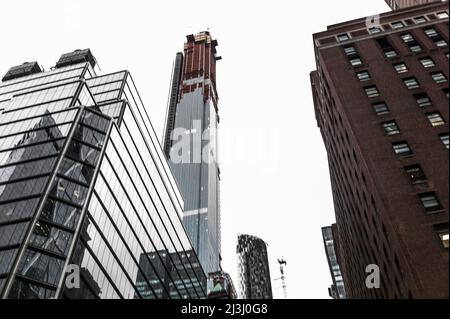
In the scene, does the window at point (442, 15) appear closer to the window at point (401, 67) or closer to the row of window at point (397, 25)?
the row of window at point (397, 25)

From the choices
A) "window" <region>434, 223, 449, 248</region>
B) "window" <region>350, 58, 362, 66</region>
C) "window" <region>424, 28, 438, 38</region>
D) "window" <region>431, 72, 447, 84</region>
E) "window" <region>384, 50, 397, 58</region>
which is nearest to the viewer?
"window" <region>434, 223, 449, 248</region>

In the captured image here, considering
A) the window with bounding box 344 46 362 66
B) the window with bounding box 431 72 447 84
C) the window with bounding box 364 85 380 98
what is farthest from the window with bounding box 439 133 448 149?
the window with bounding box 344 46 362 66

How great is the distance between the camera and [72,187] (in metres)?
55.1

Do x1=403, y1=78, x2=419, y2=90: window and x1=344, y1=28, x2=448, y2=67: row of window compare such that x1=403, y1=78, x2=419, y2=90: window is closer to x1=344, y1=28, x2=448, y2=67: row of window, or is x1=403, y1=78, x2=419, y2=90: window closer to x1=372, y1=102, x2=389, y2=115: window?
x1=372, y1=102, x2=389, y2=115: window

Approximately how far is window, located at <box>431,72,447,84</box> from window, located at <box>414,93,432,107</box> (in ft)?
8.87

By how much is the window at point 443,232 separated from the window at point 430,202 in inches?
60.6

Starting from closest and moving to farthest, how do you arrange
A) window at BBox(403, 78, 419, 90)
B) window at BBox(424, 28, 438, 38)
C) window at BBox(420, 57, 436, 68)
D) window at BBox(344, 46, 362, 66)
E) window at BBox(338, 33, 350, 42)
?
window at BBox(403, 78, 419, 90)
window at BBox(420, 57, 436, 68)
window at BBox(344, 46, 362, 66)
window at BBox(424, 28, 438, 38)
window at BBox(338, 33, 350, 42)

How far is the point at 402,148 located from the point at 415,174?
11.5 ft

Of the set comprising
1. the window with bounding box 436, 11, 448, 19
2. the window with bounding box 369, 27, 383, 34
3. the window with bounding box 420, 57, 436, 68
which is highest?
the window with bounding box 436, 11, 448, 19

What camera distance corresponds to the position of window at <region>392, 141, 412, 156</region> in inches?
1603

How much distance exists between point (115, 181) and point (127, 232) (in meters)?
6.72

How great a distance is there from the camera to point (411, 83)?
48094 millimetres

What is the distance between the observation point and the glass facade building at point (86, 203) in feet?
157

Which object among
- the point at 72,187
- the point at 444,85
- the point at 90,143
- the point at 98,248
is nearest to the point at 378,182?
the point at 444,85
